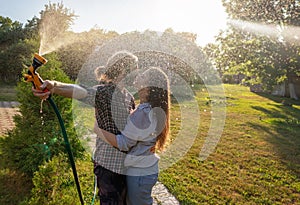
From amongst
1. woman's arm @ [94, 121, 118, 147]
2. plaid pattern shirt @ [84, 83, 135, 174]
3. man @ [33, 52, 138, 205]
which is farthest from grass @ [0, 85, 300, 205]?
woman's arm @ [94, 121, 118, 147]

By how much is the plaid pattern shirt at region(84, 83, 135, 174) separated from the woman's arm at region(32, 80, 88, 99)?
80 mm

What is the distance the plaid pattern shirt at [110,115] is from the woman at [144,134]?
0.06 metres

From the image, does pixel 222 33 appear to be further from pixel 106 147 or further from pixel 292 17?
pixel 106 147

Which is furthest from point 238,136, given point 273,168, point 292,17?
point 292,17

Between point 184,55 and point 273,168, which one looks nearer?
point 273,168

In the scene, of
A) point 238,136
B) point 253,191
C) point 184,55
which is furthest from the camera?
point 184,55

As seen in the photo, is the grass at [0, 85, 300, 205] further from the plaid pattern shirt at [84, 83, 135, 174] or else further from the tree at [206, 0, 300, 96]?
the tree at [206, 0, 300, 96]

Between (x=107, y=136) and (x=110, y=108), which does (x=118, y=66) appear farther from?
(x=107, y=136)

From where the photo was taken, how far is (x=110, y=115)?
2.06 meters

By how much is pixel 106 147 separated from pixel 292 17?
15325 millimetres

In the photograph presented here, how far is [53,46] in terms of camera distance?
269 cm

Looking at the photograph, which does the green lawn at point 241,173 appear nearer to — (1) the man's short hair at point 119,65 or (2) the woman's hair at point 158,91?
(2) the woman's hair at point 158,91

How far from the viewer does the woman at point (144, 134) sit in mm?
2049

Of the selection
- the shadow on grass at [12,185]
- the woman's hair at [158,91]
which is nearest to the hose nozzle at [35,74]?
the woman's hair at [158,91]
